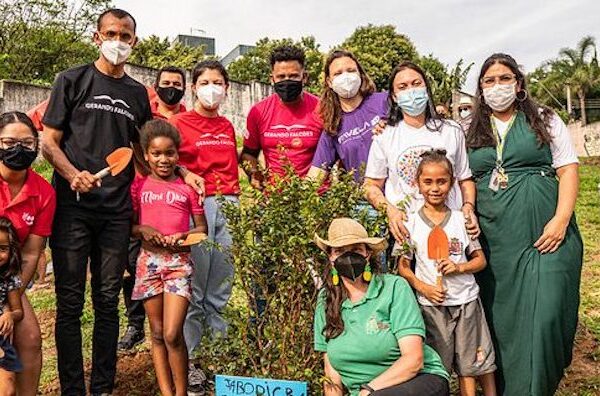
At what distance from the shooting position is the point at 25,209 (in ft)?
12.0

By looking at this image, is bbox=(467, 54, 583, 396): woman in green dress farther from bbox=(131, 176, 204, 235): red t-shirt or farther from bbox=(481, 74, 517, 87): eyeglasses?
bbox=(131, 176, 204, 235): red t-shirt

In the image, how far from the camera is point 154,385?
4641mm

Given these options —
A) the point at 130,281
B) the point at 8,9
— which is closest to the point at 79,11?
the point at 8,9

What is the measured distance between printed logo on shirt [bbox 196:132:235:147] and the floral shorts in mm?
847

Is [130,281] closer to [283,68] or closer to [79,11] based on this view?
[283,68]

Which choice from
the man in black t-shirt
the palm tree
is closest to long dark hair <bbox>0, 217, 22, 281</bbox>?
the man in black t-shirt

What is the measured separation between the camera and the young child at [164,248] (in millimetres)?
3855

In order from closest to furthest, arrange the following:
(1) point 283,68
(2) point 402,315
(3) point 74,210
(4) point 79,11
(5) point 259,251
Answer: (2) point 402,315
(5) point 259,251
(3) point 74,210
(1) point 283,68
(4) point 79,11

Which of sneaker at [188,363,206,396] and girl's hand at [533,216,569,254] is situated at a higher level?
girl's hand at [533,216,569,254]

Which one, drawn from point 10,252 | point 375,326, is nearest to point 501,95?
point 375,326

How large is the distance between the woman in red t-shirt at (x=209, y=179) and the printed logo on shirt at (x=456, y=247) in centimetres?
147

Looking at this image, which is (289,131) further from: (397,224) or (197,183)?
(397,224)

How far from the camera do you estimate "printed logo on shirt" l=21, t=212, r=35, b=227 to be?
11.9ft

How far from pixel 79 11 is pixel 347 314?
2957 centimetres
